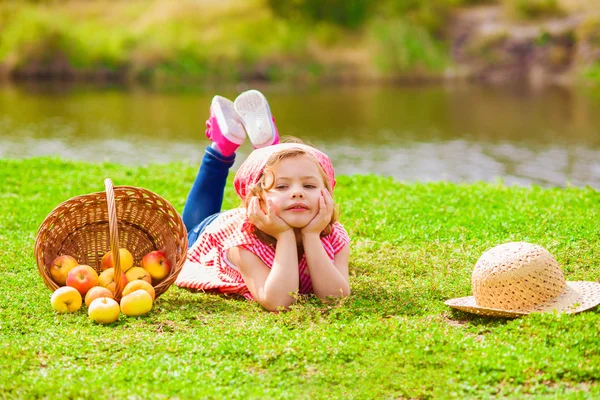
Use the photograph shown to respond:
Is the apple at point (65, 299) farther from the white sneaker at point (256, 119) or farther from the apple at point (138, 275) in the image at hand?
the white sneaker at point (256, 119)

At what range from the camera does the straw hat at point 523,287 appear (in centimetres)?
518

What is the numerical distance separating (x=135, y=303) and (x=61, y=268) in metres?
0.83

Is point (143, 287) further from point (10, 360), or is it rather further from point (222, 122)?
point (222, 122)

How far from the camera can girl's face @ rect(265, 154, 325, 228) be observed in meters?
5.68

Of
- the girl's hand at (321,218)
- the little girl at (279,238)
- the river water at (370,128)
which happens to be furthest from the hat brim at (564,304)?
the river water at (370,128)

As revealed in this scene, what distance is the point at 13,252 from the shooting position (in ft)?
23.8

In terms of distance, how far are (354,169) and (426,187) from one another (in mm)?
7024

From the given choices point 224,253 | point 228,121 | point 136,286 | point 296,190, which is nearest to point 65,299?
point 136,286

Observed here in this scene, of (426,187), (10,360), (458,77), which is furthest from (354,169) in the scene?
(458,77)

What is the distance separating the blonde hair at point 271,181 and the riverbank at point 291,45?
3000 centimetres

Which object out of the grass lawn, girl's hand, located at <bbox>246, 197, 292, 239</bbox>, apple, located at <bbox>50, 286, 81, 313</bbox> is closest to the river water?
the grass lawn

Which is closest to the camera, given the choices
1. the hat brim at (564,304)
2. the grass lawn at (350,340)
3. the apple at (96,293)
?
the grass lawn at (350,340)

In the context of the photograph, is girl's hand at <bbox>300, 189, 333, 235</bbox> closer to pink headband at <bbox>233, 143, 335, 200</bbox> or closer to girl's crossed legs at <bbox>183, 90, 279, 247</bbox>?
pink headband at <bbox>233, 143, 335, 200</bbox>

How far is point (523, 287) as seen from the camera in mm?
5184
